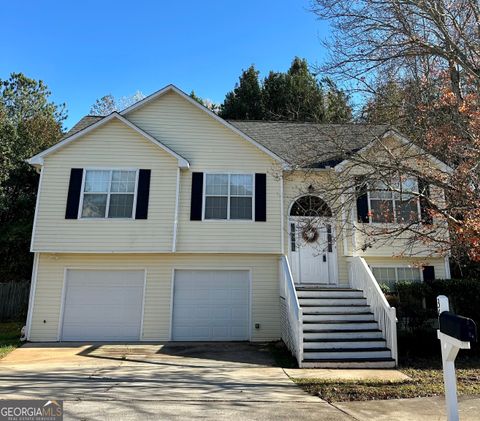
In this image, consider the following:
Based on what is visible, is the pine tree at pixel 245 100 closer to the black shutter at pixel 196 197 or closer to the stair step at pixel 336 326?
the black shutter at pixel 196 197

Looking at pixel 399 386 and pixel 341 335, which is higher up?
pixel 341 335

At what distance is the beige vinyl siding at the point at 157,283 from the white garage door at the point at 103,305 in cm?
23

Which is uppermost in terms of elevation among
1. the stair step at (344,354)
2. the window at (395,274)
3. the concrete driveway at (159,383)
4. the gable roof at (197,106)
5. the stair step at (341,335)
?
the gable roof at (197,106)

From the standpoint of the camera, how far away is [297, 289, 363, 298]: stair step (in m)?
9.85

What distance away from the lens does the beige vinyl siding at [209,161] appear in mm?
11102

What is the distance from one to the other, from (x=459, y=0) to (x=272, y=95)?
58.6 feet

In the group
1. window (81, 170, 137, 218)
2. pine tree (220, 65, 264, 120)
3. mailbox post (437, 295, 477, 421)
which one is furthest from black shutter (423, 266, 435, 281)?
pine tree (220, 65, 264, 120)

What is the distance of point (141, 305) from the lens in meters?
11.0

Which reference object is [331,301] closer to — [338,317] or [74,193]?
[338,317]

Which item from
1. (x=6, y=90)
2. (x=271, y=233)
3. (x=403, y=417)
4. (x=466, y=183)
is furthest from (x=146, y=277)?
(x=6, y=90)

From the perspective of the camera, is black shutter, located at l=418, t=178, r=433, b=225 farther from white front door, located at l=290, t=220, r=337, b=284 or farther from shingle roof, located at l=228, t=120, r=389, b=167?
white front door, located at l=290, t=220, r=337, b=284

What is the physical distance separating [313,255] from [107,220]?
6.65 metres

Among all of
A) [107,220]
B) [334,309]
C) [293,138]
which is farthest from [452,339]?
[293,138]

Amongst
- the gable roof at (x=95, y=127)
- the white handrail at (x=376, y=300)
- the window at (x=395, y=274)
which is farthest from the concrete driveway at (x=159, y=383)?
the gable roof at (x=95, y=127)
